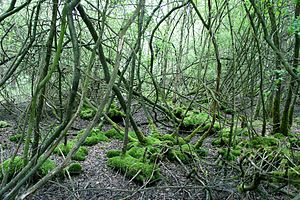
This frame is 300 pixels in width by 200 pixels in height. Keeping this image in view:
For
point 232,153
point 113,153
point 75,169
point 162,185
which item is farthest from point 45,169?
point 232,153

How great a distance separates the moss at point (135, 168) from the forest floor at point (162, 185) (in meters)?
0.08

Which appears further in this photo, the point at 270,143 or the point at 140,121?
the point at 140,121

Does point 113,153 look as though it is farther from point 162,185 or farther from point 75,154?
point 162,185

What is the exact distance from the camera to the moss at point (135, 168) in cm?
375

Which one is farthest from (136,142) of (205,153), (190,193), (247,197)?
(247,197)

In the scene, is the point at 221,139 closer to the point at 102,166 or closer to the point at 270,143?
the point at 270,143

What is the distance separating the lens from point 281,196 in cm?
354

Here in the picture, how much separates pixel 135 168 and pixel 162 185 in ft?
1.40

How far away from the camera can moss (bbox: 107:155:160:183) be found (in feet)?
12.3

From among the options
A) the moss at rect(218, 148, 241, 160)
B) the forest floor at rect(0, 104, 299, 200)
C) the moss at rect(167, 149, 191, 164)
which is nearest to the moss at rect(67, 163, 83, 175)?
the forest floor at rect(0, 104, 299, 200)

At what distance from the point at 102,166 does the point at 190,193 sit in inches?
54.5

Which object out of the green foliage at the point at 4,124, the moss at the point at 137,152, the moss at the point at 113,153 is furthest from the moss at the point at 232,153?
the green foliage at the point at 4,124

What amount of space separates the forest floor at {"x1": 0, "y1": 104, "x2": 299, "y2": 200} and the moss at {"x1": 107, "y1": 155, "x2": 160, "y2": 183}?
8 centimetres

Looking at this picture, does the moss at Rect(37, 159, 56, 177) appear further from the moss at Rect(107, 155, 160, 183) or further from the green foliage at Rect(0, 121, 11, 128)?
the green foliage at Rect(0, 121, 11, 128)
